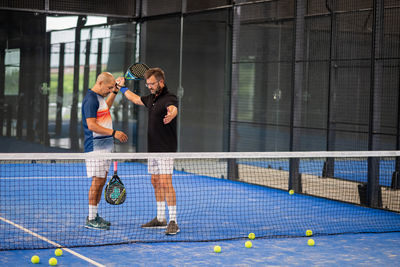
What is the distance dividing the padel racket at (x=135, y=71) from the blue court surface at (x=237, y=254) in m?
2.13

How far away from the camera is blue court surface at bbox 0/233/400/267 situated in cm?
568

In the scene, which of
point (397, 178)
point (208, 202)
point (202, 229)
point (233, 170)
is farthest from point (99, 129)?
point (233, 170)

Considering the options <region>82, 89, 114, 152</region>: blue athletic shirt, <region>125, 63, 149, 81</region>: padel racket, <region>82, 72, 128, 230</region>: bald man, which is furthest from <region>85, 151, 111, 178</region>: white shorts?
<region>125, 63, 149, 81</region>: padel racket

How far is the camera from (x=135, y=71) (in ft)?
24.6

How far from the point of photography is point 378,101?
29.8ft

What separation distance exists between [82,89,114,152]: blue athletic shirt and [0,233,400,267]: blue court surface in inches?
53.7

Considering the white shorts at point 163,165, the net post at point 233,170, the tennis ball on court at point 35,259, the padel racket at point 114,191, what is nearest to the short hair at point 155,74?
the white shorts at point 163,165

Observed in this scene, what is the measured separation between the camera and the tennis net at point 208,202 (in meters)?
6.74

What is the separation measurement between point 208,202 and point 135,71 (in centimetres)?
264

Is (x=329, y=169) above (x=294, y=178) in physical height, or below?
above

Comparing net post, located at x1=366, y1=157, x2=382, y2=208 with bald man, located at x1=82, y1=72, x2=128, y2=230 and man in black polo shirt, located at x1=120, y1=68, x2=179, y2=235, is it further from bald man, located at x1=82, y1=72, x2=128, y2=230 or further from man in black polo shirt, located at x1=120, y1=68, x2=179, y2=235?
bald man, located at x1=82, y1=72, x2=128, y2=230

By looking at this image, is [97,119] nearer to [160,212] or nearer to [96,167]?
[96,167]

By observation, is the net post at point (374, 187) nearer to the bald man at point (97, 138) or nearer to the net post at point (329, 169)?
the net post at point (329, 169)

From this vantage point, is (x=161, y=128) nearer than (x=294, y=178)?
Yes
